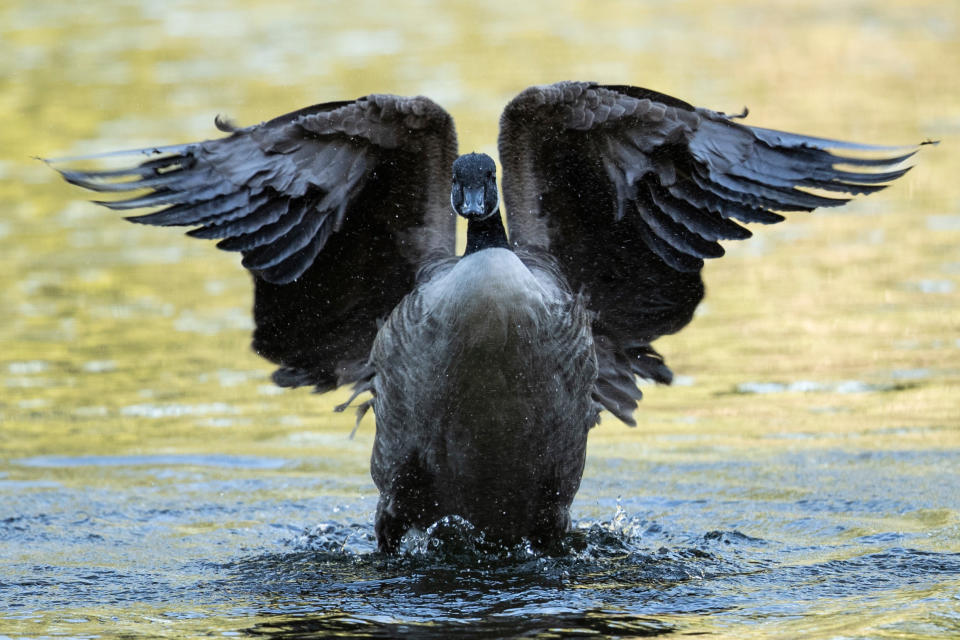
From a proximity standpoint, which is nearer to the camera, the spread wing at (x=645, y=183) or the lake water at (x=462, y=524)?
the lake water at (x=462, y=524)

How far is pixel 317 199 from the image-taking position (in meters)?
9.10

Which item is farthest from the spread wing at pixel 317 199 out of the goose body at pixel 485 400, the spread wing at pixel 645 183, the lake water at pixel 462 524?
the lake water at pixel 462 524

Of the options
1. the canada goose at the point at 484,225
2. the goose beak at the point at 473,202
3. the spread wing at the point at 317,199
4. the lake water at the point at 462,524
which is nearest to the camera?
the goose beak at the point at 473,202

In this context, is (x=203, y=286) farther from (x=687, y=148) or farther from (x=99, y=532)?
(x=687, y=148)

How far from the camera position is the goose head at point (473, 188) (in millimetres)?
8250

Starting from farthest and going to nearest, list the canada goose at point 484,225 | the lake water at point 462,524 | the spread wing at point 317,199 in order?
the spread wing at point 317,199 < the canada goose at point 484,225 < the lake water at point 462,524

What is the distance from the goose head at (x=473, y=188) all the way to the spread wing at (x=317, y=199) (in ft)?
2.41

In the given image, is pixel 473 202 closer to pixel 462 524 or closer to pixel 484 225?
pixel 484 225

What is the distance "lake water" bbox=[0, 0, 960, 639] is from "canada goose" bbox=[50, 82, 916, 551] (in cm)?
67

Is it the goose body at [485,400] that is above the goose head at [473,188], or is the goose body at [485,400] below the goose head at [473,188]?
below

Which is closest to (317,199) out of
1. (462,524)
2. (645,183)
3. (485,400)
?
(485,400)

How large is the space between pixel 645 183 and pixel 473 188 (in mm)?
1437

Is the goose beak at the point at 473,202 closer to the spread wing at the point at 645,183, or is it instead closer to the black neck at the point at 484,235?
the black neck at the point at 484,235

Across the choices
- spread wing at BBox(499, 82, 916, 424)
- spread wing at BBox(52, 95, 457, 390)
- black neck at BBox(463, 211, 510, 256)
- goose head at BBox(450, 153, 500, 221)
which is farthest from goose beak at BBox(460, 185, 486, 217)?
spread wing at BBox(499, 82, 916, 424)
